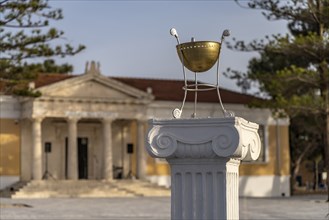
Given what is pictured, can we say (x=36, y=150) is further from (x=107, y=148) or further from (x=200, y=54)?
(x=200, y=54)

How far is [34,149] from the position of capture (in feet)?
114

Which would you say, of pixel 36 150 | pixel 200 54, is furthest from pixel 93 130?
pixel 200 54

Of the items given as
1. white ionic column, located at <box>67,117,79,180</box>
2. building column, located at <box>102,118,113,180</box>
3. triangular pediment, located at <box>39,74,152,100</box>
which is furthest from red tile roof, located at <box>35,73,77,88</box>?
building column, located at <box>102,118,113,180</box>

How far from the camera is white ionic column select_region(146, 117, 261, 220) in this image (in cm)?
705

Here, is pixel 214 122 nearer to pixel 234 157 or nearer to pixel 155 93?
pixel 234 157

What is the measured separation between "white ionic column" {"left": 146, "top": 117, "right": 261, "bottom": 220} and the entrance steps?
25852 mm

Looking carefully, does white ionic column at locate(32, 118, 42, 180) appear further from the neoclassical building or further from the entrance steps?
the entrance steps

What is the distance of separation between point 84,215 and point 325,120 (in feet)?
44.6

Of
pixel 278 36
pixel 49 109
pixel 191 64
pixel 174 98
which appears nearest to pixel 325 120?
pixel 278 36

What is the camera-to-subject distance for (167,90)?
133 feet

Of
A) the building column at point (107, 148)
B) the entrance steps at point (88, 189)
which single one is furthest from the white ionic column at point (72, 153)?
the building column at point (107, 148)

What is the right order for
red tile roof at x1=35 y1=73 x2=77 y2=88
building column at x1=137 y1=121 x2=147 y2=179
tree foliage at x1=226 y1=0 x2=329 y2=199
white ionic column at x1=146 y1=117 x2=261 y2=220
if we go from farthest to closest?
1. red tile roof at x1=35 y1=73 x2=77 y2=88
2. building column at x1=137 y1=121 x2=147 y2=179
3. tree foliage at x1=226 y1=0 x2=329 y2=199
4. white ionic column at x1=146 y1=117 x2=261 y2=220

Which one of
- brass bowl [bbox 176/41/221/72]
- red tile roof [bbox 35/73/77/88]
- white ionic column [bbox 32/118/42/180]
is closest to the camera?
brass bowl [bbox 176/41/221/72]

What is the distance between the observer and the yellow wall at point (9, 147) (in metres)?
35.1
